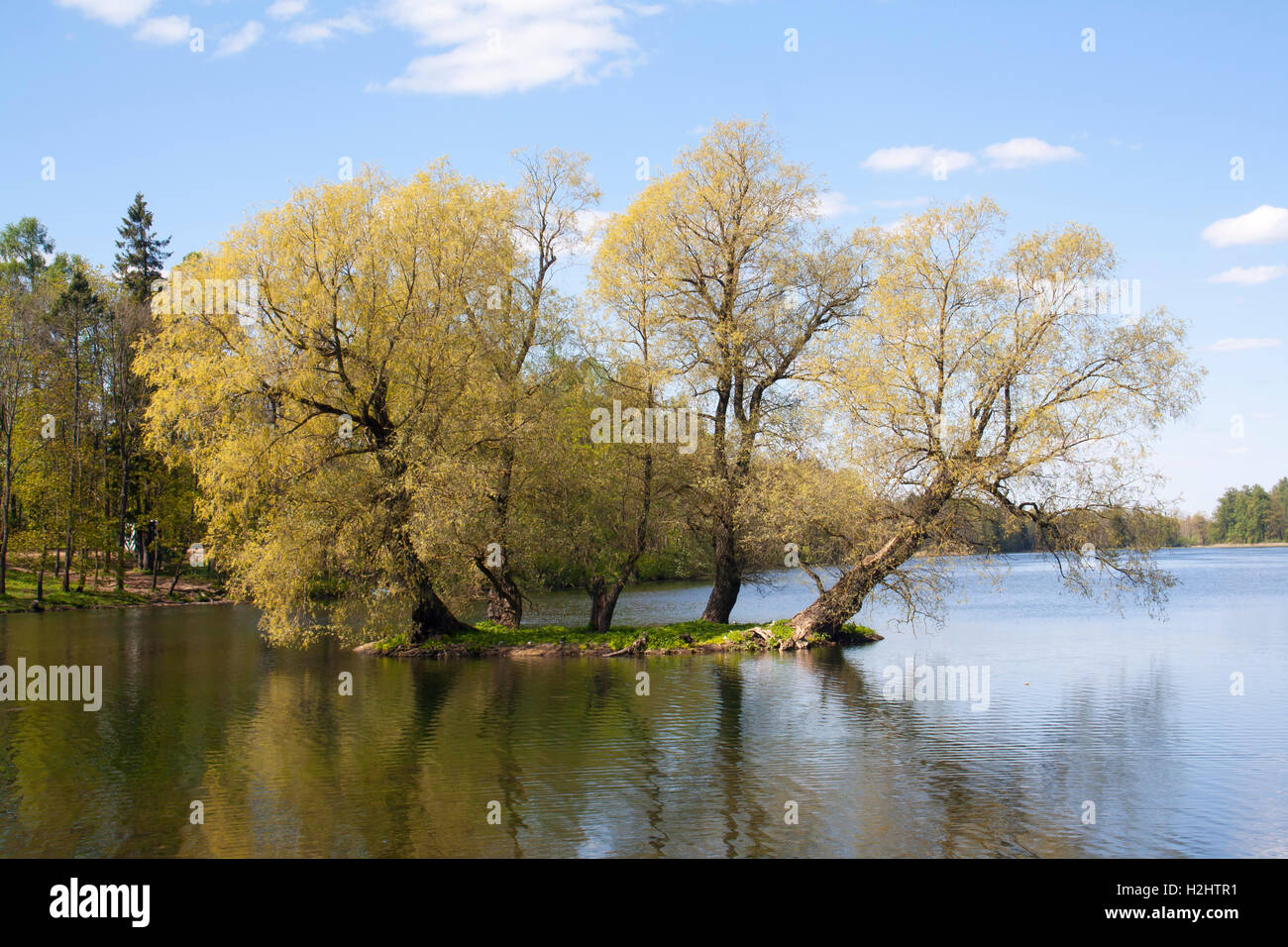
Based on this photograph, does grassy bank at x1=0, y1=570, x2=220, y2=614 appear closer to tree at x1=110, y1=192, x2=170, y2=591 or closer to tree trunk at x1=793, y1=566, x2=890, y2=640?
tree at x1=110, y1=192, x2=170, y2=591


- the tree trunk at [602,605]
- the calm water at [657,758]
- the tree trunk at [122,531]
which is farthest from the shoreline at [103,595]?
the tree trunk at [602,605]

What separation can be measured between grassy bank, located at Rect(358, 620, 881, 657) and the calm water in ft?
3.95

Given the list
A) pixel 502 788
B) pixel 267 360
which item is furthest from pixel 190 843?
pixel 267 360

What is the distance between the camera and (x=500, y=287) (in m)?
33.7

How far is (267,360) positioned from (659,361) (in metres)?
12.9

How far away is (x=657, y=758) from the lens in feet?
57.8

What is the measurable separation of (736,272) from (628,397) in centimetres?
624

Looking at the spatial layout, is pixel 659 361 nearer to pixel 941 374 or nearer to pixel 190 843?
pixel 941 374

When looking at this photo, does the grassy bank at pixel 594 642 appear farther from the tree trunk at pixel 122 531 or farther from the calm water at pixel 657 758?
the tree trunk at pixel 122 531

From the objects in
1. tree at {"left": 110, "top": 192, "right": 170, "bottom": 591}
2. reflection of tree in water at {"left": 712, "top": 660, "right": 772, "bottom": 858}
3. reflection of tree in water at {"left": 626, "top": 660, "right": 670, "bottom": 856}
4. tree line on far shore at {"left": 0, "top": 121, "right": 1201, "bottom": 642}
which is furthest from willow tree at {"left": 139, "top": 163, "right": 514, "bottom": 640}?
tree at {"left": 110, "top": 192, "right": 170, "bottom": 591}

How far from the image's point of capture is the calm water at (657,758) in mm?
13203

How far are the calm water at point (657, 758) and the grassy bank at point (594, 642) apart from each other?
3.95 ft

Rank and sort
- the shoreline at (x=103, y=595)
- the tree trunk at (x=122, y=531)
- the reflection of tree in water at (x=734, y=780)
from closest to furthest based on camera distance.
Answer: the reflection of tree in water at (x=734, y=780), the shoreline at (x=103, y=595), the tree trunk at (x=122, y=531)

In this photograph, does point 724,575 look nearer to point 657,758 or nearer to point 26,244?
point 657,758
